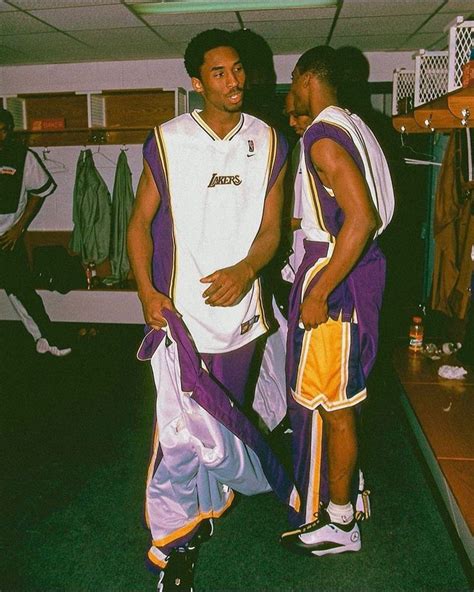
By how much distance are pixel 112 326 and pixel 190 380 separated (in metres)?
3.81

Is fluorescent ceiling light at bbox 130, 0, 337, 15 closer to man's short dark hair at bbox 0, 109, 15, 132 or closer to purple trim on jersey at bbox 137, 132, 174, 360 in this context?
man's short dark hair at bbox 0, 109, 15, 132

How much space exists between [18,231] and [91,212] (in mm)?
844

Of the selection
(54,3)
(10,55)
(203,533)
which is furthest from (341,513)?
(10,55)

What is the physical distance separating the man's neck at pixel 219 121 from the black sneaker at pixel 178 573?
1.34 metres

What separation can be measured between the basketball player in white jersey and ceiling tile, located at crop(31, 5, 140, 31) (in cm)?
209

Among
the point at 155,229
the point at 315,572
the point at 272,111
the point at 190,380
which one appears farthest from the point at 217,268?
the point at 272,111

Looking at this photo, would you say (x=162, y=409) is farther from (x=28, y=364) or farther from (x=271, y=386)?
(x=28, y=364)

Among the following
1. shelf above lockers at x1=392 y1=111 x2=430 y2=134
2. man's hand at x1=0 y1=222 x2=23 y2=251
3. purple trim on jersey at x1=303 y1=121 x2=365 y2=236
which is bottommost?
man's hand at x1=0 y1=222 x2=23 y2=251

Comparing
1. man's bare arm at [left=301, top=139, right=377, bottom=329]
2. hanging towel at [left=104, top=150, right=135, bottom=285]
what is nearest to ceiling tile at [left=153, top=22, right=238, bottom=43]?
hanging towel at [left=104, top=150, right=135, bottom=285]

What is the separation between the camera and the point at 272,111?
4.94 m

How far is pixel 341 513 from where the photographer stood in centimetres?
184

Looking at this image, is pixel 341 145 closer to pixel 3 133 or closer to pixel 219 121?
pixel 219 121

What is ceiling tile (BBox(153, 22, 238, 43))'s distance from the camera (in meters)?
3.86

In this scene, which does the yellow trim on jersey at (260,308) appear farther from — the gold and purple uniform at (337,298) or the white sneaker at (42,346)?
the white sneaker at (42,346)
